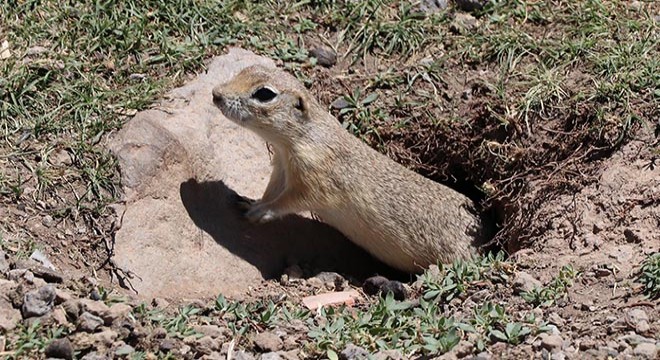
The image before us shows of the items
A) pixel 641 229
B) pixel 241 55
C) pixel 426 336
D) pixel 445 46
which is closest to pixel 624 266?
pixel 641 229

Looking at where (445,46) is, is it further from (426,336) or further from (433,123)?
(426,336)

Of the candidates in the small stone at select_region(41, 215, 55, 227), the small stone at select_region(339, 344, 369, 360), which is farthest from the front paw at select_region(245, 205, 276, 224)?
the small stone at select_region(339, 344, 369, 360)

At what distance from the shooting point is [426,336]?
5.48 metres

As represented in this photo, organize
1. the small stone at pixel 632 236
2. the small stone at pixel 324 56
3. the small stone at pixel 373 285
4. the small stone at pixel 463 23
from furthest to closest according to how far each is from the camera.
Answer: the small stone at pixel 463 23
the small stone at pixel 324 56
the small stone at pixel 373 285
the small stone at pixel 632 236

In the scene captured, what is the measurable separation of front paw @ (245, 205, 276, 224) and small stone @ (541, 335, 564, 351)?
2871 millimetres

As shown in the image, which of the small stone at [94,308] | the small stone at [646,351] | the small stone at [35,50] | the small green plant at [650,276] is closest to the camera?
the small stone at [646,351]

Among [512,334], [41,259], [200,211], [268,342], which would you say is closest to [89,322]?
[268,342]

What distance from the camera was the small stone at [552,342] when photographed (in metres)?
5.25

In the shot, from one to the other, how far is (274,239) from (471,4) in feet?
9.39

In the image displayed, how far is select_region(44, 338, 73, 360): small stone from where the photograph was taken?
500 cm

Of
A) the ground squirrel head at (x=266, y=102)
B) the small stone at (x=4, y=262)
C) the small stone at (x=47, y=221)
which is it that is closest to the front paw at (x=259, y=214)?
the ground squirrel head at (x=266, y=102)

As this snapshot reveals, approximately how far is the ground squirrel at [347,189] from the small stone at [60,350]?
8.80ft

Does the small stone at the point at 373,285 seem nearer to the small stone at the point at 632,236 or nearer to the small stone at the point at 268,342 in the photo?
the small stone at the point at 632,236

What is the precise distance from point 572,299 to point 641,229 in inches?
44.5
